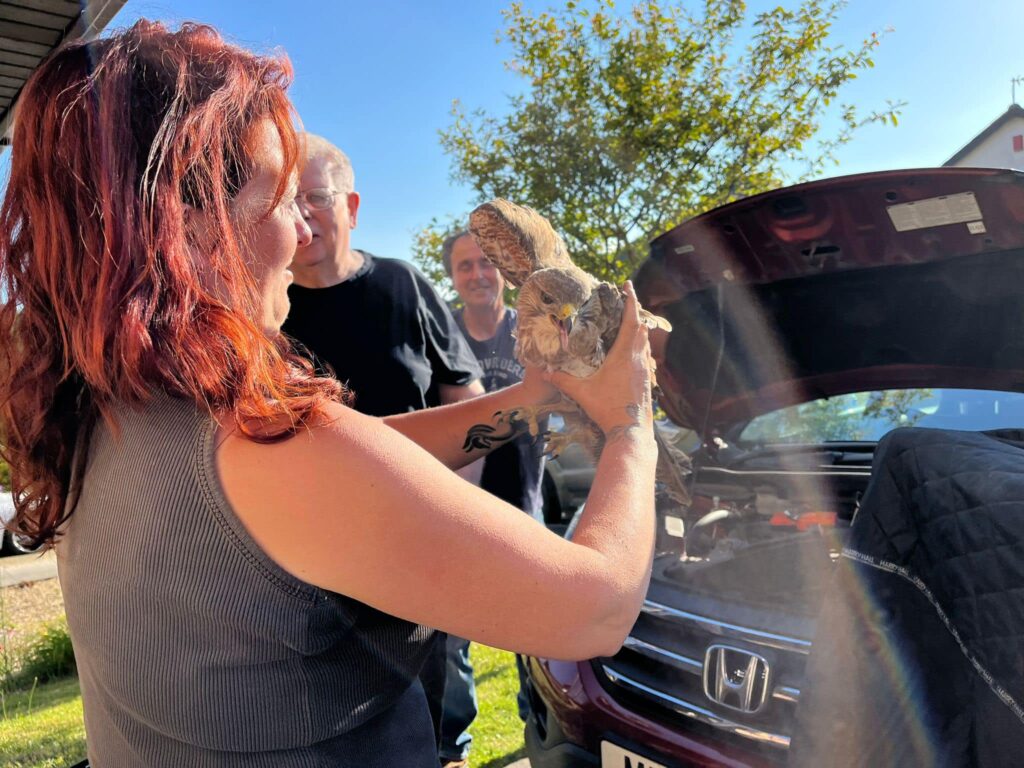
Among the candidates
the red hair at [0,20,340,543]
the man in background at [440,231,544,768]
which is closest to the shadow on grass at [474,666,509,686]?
the man in background at [440,231,544,768]

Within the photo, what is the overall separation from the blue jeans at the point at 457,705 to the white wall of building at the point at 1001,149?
71.6 feet

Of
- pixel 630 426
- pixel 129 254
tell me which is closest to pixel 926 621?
pixel 630 426

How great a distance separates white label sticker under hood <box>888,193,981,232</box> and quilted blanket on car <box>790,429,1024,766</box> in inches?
29.2

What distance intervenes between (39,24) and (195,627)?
596 centimetres

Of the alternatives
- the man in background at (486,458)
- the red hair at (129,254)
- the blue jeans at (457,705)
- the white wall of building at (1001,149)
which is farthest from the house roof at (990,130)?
the red hair at (129,254)

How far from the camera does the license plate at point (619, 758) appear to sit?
6.42 ft

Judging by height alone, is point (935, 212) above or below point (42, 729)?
above

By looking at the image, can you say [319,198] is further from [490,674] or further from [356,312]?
[490,674]

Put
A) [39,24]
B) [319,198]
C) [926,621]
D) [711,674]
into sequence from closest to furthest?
[926,621] → [711,674] → [319,198] → [39,24]

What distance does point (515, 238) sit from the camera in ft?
6.48

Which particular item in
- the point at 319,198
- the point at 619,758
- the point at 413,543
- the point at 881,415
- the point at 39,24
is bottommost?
the point at 619,758

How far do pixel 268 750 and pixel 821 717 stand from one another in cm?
113

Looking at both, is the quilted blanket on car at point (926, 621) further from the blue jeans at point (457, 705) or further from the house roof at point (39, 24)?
the house roof at point (39, 24)

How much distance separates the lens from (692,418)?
3186 millimetres
